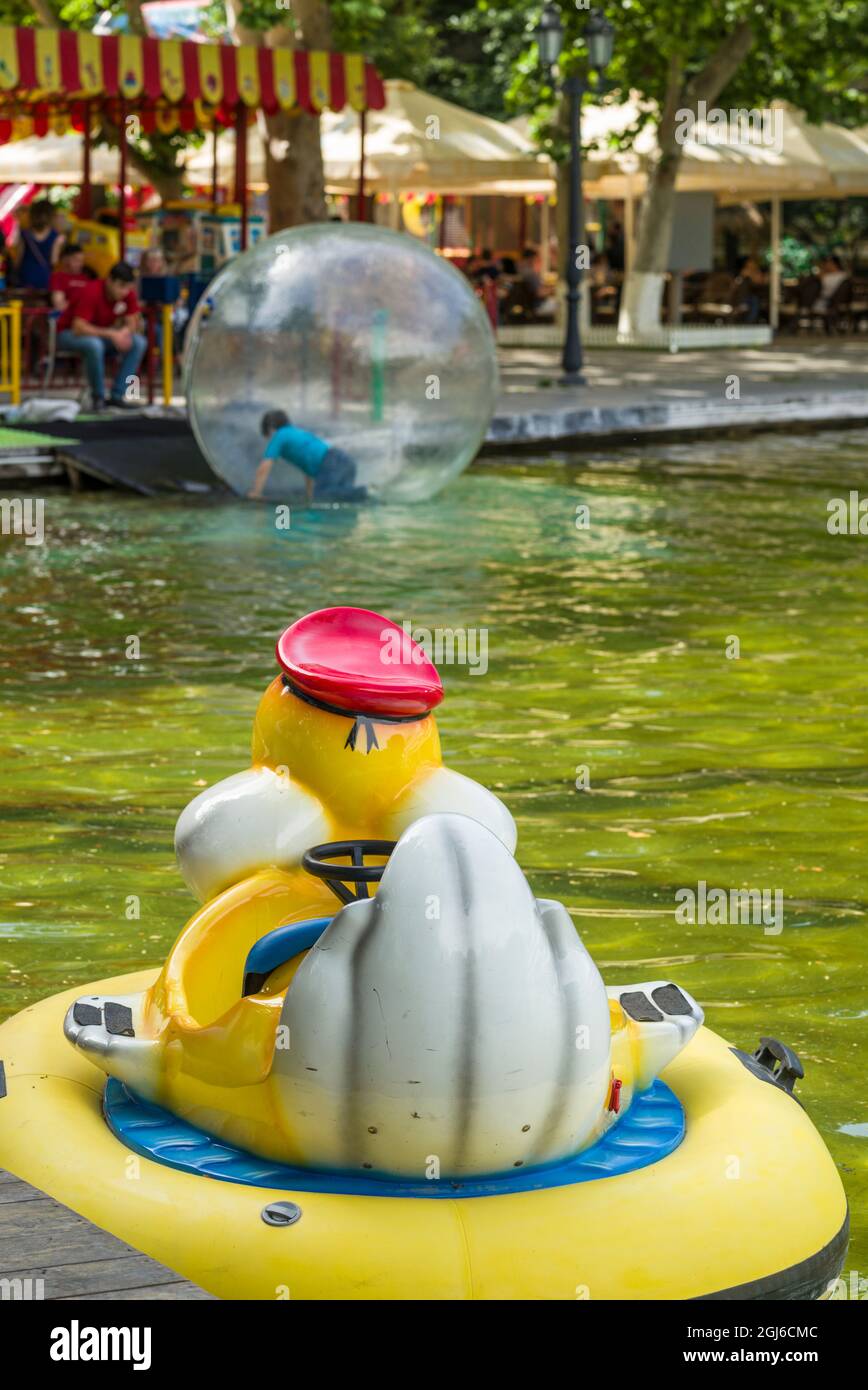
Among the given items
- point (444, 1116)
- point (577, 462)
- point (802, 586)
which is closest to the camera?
point (444, 1116)

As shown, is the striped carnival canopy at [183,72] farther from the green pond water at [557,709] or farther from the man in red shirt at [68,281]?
the green pond water at [557,709]

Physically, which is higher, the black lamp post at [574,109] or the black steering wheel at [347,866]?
the black lamp post at [574,109]

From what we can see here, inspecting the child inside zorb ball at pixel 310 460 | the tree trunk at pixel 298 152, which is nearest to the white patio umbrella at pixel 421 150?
the tree trunk at pixel 298 152

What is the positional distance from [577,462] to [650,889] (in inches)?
491

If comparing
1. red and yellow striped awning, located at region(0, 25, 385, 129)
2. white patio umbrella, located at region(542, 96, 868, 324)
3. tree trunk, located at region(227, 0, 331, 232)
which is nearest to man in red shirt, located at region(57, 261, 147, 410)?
red and yellow striped awning, located at region(0, 25, 385, 129)

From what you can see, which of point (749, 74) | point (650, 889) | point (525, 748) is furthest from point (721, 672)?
point (749, 74)

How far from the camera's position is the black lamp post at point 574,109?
21672 mm

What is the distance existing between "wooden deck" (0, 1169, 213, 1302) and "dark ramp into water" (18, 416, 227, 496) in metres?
12.8

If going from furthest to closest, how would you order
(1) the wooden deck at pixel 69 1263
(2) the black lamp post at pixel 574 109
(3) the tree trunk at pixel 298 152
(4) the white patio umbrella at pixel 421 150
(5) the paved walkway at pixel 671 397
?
(4) the white patio umbrella at pixel 421 150 → (3) the tree trunk at pixel 298 152 → (2) the black lamp post at pixel 574 109 → (5) the paved walkway at pixel 671 397 → (1) the wooden deck at pixel 69 1263

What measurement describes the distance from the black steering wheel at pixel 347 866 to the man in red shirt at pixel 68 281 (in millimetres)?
16795

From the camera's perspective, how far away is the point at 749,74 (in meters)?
30.8

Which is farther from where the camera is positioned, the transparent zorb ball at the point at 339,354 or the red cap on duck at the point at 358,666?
the transparent zorb ball at the point at 339,354

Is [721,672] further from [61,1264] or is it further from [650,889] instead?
[61,1264]

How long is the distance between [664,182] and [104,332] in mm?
12807
